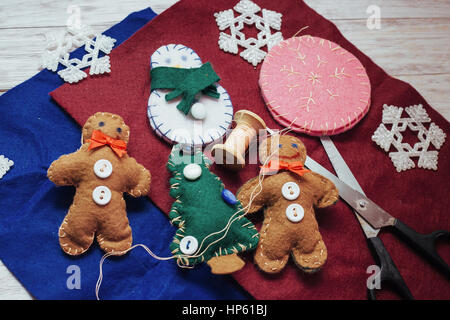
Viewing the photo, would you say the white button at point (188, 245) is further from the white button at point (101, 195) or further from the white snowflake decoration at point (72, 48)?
the white snowflake decoration at point (72, 48)

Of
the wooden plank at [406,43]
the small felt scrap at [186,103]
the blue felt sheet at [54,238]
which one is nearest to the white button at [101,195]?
the blue felt sheet at [54,238]

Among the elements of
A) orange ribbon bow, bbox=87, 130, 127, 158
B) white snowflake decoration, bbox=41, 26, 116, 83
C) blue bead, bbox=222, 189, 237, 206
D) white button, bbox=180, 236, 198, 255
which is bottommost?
white button, bbox=180, 236, 198, 255

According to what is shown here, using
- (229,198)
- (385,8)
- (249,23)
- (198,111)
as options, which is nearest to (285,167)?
(229,198)

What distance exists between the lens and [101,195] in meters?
0.90

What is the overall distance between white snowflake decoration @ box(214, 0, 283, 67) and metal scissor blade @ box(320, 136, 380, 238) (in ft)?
1.12

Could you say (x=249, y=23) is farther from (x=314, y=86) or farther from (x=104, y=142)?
(x=104, y=142)

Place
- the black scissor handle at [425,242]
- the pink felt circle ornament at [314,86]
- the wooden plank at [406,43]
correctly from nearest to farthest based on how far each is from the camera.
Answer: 1. the black scissor handle at [425,242]
2. the pink felt circle ornament at [314,86]
3. the wooden plank at [406,43]

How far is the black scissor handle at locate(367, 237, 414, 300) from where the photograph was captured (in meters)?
0.96

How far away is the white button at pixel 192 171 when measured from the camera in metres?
0.95

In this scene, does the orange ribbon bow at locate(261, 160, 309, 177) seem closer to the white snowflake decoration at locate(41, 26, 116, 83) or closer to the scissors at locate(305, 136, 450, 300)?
the scissors at locate(305, 136, 450, 300)

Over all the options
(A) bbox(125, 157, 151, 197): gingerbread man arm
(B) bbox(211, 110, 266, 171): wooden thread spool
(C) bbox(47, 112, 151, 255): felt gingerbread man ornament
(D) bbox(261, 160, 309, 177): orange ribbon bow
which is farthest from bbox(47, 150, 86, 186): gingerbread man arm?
(D) bbox(261, 160, 309, 177): orange ribbon bow

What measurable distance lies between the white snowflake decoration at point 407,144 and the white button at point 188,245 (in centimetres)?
63

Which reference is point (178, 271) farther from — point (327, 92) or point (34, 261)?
point (327, 92)

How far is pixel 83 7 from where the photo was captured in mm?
1276
